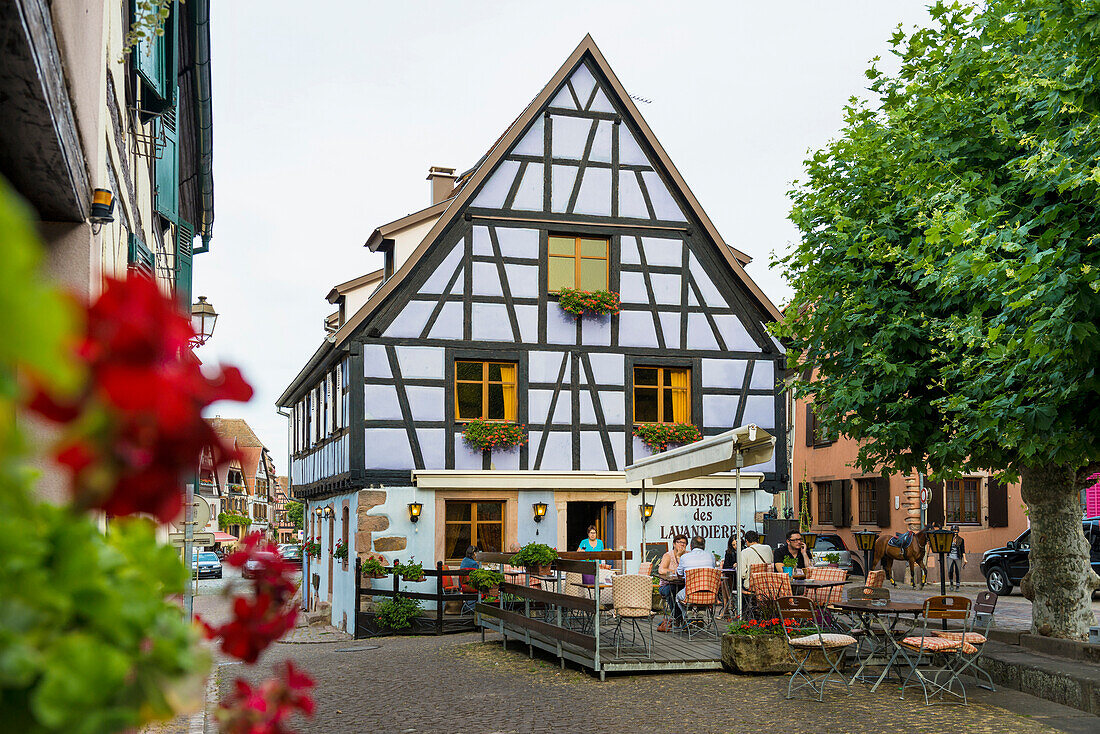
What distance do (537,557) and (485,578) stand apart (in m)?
2.53

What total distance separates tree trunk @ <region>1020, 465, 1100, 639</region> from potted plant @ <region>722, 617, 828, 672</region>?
2.93 meters

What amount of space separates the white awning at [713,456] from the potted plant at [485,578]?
2.72 metres

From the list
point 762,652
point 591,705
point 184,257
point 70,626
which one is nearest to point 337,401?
point 184,257

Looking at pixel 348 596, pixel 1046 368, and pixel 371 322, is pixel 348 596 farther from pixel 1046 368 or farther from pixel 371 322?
pixel 1046 368

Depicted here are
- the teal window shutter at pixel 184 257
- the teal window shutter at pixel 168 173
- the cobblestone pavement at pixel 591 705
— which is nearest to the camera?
the cobblestone pavement at pixel 591 705

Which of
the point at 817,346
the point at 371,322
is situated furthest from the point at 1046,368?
the point at 371,322

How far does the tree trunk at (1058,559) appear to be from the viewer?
12508 millimetres

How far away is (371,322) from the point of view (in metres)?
18.6

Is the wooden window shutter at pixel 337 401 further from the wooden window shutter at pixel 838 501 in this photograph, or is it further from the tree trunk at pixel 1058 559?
the wooden window shutter at pixel 838 501

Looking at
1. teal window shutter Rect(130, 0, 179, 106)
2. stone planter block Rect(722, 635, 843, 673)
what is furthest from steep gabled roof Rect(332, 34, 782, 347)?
stone planter block Rect(722, 635, 843, 673)

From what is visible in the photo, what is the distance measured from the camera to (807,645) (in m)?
10.7

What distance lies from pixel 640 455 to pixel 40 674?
62.3 ft

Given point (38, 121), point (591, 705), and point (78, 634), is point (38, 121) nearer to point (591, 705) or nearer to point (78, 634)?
point (78, 634)

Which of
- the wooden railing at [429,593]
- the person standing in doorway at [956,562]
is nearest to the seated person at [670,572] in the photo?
the wooden railing at [429,593]
